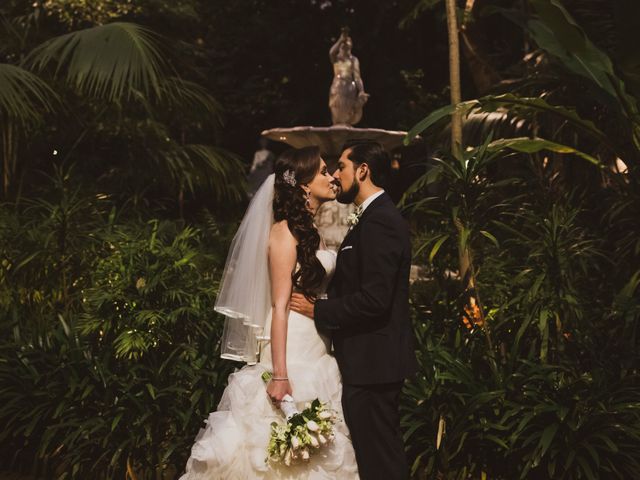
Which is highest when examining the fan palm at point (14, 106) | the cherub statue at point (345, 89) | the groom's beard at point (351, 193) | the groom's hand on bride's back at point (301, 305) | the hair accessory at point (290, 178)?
the cherub statue at point (345, 89)

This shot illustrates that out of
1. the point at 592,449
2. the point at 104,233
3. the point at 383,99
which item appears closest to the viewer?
the point at 592,449

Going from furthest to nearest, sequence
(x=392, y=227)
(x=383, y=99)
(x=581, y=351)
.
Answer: (x=383, y=99) → (x=581, y=351) → (x=392, y=227)

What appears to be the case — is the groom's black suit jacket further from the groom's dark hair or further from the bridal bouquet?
the bridal bouquet

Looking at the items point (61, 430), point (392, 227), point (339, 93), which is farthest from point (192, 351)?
point (339, 93)

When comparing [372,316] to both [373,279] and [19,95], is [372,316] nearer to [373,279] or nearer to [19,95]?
[373,279]

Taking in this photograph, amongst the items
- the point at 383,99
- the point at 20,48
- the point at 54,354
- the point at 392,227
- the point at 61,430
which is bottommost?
the point at 61,430

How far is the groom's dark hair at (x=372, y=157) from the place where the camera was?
345 cm

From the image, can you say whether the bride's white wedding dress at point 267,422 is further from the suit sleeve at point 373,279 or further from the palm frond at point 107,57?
the palm frond at point 107,57

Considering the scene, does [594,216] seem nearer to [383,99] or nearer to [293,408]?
[293,408]

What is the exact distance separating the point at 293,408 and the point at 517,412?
1.62m

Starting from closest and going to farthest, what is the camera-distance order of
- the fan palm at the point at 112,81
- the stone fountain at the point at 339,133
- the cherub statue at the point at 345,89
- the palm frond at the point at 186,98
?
1. the fan palm at the point at 112,81
2. the palm frond at the point at 186,98
3. the stone fountain at the point at 339,133
4. the cherub statue at the point at 345,89

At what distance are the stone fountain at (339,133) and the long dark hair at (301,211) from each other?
232 inches

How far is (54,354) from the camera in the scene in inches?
205

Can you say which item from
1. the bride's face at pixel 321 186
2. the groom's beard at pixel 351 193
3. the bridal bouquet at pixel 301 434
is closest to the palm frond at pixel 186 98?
the bride's face at pixel 321 186
